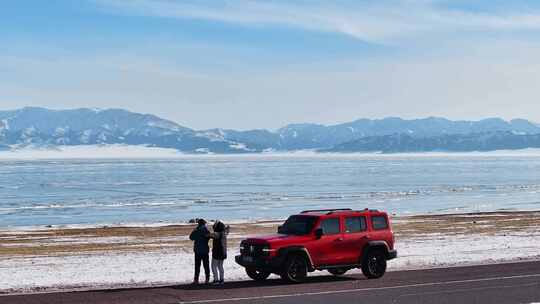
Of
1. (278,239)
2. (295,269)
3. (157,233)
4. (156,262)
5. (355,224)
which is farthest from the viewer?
(157,233)

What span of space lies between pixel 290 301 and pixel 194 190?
83036mm

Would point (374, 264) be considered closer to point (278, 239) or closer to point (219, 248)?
point (278, 239)

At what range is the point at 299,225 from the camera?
22.2 meters

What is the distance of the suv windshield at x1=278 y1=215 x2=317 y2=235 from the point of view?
21.9 metres

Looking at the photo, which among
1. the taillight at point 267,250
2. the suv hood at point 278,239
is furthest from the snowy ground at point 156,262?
the taillight at point 267,250

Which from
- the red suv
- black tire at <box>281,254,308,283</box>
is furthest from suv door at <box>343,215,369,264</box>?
black tire at <box>281,254,308,283</box>

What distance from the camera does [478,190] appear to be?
100m

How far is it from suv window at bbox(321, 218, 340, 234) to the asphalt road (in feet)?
4.70

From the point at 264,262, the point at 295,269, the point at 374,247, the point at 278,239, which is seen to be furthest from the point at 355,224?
the point at 264,262

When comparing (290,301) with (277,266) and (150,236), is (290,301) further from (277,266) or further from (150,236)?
(150,236)

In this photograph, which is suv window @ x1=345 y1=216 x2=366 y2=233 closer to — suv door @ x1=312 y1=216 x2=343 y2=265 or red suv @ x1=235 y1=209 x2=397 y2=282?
red suv @ x1=235 y1=209 x2=397 y2=282

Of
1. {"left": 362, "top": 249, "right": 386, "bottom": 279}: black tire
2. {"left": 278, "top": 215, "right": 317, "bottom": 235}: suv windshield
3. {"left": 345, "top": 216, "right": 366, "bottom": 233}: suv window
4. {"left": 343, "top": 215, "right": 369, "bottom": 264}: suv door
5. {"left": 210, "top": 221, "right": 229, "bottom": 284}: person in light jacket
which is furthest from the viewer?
{"left": 362, "top": 249, "right": 386, "bottom": 279}: black tire

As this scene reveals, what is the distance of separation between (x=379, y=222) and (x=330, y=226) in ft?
6.04

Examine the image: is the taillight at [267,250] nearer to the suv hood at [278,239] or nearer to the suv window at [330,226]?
the suv hood at [278,239]
